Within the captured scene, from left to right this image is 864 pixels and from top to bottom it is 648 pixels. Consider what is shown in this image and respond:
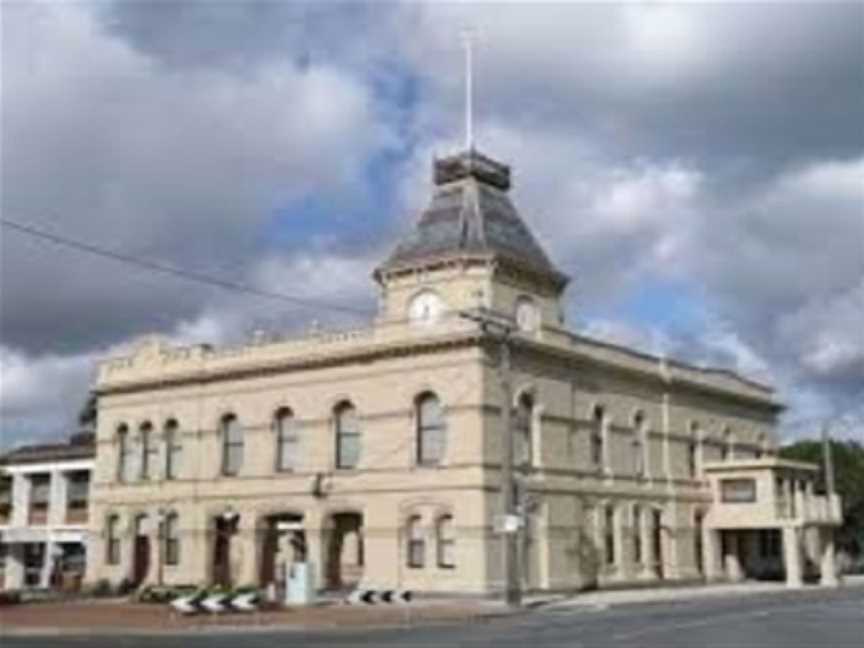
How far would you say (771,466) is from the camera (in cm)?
6288

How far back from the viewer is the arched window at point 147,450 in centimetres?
6306

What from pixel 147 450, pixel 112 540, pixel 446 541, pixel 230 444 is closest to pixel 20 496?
pixel 112 540

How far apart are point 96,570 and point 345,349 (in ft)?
57.6

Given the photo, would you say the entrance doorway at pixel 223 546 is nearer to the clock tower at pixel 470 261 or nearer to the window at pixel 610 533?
the clock tower at pixel 470 261

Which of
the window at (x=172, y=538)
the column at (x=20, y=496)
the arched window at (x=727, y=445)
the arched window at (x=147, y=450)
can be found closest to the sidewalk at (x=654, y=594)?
the arched window at (x=727, y=445)

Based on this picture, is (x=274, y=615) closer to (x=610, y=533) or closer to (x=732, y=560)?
(x=610, y=533)

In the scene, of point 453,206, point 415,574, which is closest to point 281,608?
point 415,574

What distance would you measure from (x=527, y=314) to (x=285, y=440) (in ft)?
36.8

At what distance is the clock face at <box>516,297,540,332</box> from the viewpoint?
57153mm

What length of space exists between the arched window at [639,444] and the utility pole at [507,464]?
1015 centimetres

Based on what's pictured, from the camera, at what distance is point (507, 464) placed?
4650 cm

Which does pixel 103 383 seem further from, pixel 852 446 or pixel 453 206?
pixel 852 446

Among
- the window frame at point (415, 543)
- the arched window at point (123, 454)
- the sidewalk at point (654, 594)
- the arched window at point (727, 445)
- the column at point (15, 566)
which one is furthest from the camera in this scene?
the column at point (15, 566)

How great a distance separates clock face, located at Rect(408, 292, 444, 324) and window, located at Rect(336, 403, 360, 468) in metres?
4.52
